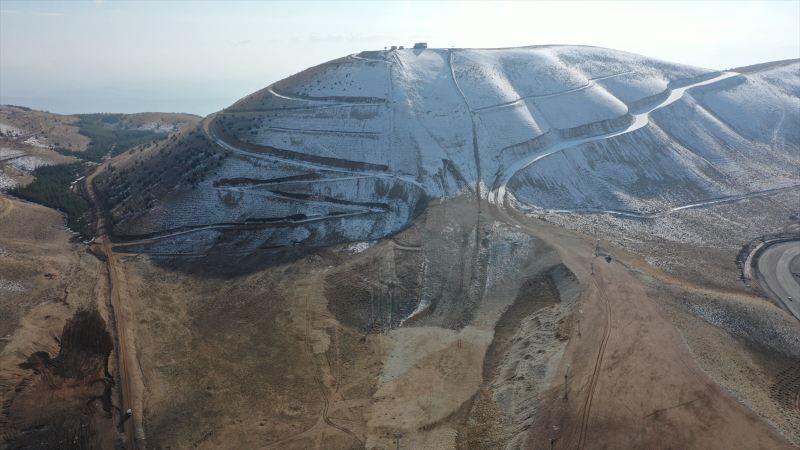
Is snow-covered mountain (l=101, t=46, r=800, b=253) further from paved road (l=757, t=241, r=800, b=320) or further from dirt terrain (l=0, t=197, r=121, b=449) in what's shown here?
paved road (l=757, t=241, r=800, b=320)

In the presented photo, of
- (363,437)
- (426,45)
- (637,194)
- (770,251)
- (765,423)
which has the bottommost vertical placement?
Answer: (363,437)

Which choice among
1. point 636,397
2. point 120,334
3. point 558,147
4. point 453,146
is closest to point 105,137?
point 120,334

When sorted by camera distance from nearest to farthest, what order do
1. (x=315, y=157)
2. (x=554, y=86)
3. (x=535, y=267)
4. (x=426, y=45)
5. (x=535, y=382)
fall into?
(x=535, y=382)
(x=535, y=267)
(x=315, y=157)
(x=554, y=86)
(x=426, y=45)

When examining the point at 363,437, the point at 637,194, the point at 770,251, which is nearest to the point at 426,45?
the point at 637,194

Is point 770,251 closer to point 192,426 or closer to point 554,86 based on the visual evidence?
point 554,86

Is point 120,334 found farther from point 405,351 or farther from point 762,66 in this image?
point 762,66

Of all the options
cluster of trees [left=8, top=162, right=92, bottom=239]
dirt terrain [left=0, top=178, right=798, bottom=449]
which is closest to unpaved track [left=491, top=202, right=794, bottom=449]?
dirt terrain [left=0, top=178, right=798, bottom=449]

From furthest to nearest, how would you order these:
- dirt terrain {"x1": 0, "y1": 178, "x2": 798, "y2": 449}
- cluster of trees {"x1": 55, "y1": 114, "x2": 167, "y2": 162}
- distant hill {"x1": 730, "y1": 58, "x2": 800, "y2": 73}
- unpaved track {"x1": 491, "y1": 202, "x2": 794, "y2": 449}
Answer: distant hill {"x1": 730, "y1": 58, "x2": 800, "y2": 73} → cluster of trees {"x1": 55, "y1": 114, "x2": 167, "y2": 162} → dirt terrain {"x1": 0, "y1": 178, "x2": 798, "y2": 449} → unpaved track {"x1": 491, "y1": 202, "x2": 794, "y2": 449}
